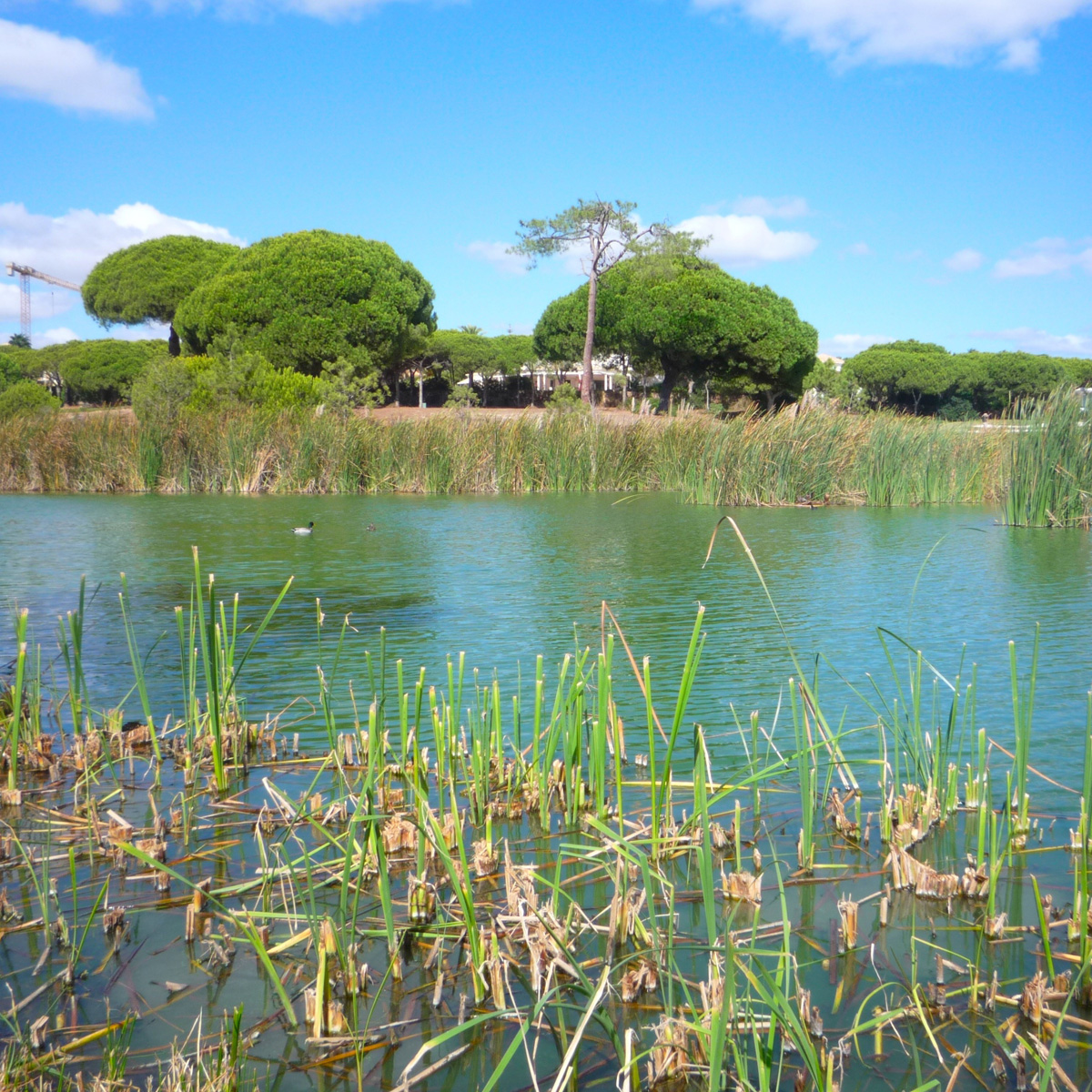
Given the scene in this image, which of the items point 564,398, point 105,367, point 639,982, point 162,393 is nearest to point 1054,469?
point 639,982

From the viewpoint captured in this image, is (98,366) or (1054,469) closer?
(1054,469)

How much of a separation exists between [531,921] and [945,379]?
55.2 meters

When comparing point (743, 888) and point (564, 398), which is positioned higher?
point (564, 398)

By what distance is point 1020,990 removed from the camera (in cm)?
168

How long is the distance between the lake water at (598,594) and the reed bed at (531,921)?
62cm

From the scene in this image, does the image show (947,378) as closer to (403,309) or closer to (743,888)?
(403,309)

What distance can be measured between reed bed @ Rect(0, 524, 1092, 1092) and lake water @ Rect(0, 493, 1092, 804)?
620 millimetres

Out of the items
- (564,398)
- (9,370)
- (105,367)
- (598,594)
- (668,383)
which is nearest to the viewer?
(598,594)

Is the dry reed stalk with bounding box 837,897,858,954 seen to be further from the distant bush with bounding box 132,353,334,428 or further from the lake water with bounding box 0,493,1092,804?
the distant bush with bounding box 132,353,334,428

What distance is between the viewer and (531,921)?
175 centimetres

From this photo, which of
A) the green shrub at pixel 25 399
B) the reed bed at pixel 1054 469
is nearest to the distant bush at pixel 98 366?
the green shrub at pixel 25 399

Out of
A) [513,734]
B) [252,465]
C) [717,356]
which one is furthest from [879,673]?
[717,356]

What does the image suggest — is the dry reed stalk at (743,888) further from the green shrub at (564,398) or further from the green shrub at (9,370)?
the green shrub at (9,370)

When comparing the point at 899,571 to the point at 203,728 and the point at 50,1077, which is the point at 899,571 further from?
the point at 50,1077
